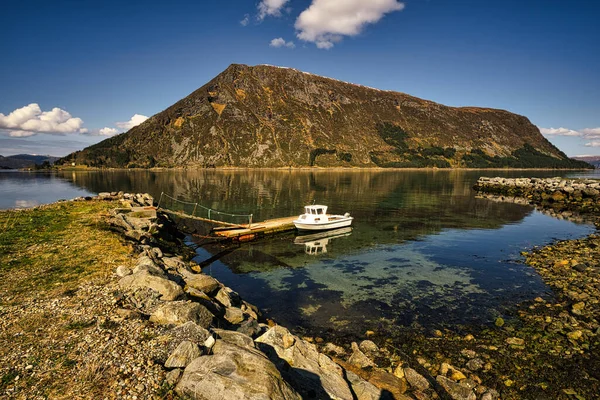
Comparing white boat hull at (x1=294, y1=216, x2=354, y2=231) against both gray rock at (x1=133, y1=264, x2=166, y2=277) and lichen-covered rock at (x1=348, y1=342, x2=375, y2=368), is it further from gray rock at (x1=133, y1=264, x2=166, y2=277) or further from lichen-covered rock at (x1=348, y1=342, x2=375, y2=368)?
lichen-covered rock at (x1=348, y1=342, x2=375, y2=368)

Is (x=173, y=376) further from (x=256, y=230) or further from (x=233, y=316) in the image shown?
(x=256, y=230)

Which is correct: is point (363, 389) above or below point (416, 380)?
above

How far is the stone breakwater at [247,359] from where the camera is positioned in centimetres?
737

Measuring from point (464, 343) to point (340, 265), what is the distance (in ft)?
45.9

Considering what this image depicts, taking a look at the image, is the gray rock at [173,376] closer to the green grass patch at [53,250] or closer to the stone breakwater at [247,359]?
the stone breakwater at [247,359]

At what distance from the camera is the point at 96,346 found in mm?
9414

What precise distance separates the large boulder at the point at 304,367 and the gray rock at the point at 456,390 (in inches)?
173

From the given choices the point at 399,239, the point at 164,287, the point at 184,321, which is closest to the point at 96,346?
the point at 184,321

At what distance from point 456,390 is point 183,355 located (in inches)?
405

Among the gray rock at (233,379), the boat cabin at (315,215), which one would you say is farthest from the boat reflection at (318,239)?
the gray rock at (233,379)

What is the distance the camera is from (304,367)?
10.6 meters

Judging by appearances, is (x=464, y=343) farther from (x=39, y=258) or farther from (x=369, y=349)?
(x=39, y=258)

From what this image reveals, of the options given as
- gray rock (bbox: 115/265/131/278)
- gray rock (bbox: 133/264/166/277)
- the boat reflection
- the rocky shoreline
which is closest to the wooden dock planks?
the boat reflection

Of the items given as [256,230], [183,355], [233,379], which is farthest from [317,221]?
[233,379]
